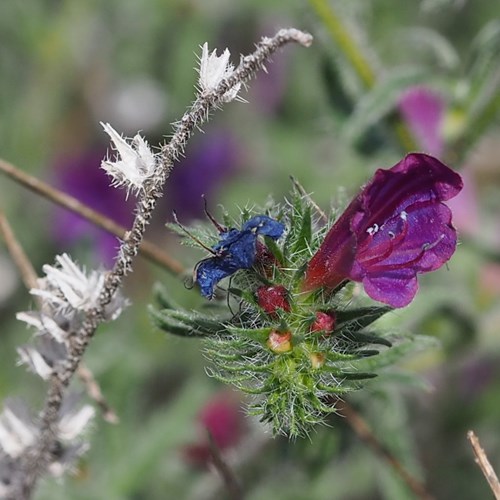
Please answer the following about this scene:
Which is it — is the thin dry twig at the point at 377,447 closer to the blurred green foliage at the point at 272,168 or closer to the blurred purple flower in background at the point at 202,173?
the blurred green foliage at the point at 272,168

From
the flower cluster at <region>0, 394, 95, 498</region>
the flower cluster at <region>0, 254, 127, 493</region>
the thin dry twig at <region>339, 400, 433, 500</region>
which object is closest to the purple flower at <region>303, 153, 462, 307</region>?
the flower cluster at <region>0, 254, 127, 493</region>

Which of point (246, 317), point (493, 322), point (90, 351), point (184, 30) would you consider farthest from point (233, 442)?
point (184, 30)

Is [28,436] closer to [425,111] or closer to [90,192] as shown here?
[425,111]

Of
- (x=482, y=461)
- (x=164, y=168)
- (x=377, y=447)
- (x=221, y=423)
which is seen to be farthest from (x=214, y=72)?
(x=221, y=423)

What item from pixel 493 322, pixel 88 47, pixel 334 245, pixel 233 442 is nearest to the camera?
pixel 334 245

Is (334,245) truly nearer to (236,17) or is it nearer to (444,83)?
(444,83)

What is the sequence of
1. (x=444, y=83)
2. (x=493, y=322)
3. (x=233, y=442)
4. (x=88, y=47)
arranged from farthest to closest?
(x=88, y=47)
(x=233, y=442)
(x=493, y=322)
(x=444, y=83)
